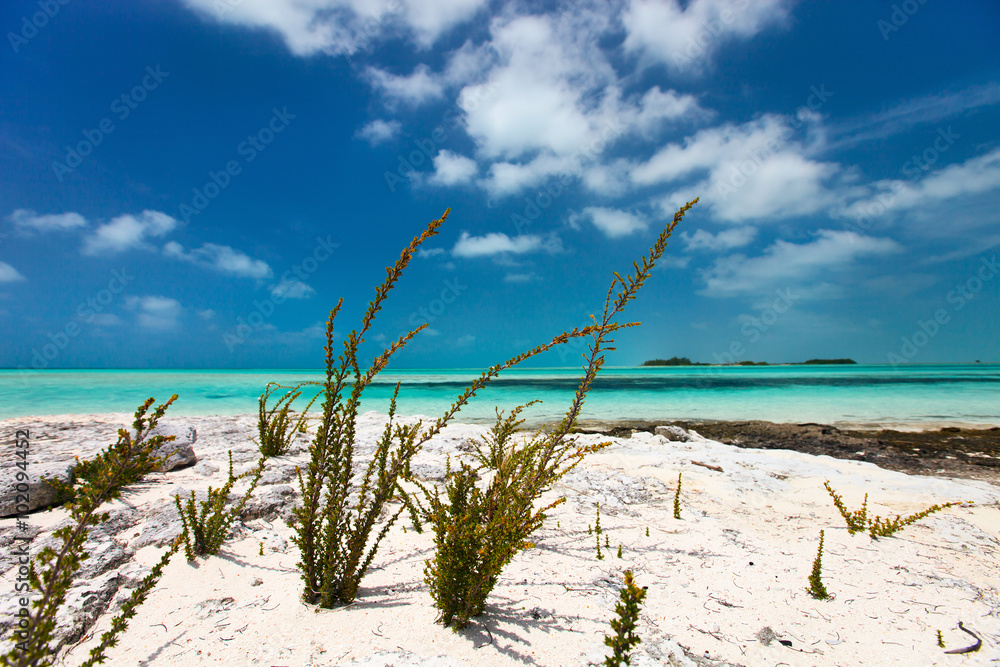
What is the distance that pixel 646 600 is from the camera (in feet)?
8.11

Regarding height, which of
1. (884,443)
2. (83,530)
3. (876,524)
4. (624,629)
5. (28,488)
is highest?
(83,530)

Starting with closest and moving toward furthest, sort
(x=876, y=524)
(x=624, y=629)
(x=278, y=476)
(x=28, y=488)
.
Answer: (x=624, y=629) < (x=28, y=488) < (x=876, y=524) < (x=278, y=476)

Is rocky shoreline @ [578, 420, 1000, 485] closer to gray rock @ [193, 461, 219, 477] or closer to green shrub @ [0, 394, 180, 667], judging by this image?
gray rock @ [193, 461, 219, 477]

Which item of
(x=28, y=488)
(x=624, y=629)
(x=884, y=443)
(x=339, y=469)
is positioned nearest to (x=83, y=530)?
(x=339, y=469)

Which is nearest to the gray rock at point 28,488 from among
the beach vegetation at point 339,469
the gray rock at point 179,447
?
the gray rock at point 179,447

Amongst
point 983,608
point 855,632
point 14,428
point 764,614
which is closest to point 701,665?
point 764,614

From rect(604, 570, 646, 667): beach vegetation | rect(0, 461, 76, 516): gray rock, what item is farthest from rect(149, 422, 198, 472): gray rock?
rect(604, 570, 646, 667): beach vegetation

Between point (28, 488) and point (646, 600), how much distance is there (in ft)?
15.7

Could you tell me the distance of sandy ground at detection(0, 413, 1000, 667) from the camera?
1.94 m

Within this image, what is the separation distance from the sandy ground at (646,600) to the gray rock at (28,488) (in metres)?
0.18

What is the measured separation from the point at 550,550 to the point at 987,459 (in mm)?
9549

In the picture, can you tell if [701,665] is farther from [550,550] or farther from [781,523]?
[781,523]

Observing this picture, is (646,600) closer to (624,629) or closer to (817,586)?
(817,586)

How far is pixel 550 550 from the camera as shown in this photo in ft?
10.4
